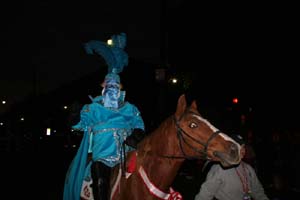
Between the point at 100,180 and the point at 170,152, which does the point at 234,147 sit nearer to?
the point at 170,152

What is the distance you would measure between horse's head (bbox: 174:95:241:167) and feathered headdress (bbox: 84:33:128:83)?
1782 millimetres

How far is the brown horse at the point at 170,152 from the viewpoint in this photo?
396 centimetres

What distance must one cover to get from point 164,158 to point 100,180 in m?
1.06

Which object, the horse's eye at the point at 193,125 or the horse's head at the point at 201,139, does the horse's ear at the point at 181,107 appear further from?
the horse's eye at the point at 193,125

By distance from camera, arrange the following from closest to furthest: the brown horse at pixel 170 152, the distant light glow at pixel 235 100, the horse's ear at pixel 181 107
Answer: the brown horse at pixel 170 152, the horse's ear at pixel 181 107, the distant light glow at pixel 235 100

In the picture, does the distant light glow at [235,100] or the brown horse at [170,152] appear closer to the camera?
the brown horse at [170,152]

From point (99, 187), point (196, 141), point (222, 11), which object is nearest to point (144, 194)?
point (99, 187)

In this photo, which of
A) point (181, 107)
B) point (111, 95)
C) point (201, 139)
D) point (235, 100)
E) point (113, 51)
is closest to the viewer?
point (201, 139)

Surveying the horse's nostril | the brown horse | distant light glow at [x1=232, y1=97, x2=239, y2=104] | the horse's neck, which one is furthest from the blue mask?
distant light glow at [x1=232, y1=97, x2=239, y2=104]

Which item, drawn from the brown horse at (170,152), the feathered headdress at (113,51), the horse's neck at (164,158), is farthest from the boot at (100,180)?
the feathered headdress at (113,51)

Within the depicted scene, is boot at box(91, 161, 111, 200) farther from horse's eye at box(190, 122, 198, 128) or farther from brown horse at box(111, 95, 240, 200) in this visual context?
horse's eye at box(190, 122, 198, 128)

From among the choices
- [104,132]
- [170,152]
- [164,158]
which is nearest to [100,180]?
[104,132]

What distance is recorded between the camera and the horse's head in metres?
3.85

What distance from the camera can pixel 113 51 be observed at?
230 inches
